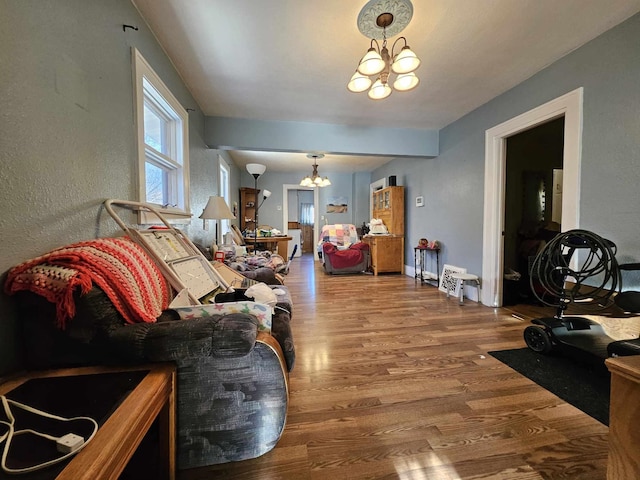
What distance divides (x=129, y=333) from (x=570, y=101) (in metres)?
3.28

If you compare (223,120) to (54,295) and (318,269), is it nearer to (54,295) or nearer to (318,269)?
(54,295)

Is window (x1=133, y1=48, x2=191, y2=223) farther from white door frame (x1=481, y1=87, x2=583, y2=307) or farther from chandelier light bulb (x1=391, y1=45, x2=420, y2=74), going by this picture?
white door frame (x1=481, y1=87, x2=583, y2=307)

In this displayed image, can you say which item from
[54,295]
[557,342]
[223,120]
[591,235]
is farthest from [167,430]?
[223,120]

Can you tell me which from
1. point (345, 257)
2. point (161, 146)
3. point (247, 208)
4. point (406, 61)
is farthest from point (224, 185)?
point (406, 61)

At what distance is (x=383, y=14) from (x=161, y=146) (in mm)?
2089

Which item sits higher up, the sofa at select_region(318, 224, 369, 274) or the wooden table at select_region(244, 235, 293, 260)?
the wooden table at select_region(244, 235, 293, 260)

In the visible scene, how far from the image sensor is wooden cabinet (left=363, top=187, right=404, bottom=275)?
194 inches

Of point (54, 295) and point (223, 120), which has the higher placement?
point (223, 120)

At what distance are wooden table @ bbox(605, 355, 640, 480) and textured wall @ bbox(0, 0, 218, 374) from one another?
5.84 feet

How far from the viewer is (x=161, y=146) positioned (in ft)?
7.73

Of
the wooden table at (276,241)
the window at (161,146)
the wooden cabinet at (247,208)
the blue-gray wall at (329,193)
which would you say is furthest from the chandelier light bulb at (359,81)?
the blue-gray wall at (329,193)

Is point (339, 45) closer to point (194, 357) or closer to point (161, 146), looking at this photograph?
point (161, 146)

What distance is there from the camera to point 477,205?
3.11m

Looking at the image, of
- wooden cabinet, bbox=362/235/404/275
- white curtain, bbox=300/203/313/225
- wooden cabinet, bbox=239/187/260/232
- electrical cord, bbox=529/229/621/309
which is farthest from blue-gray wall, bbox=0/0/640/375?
white curtain, bbox=300/203/313/225
